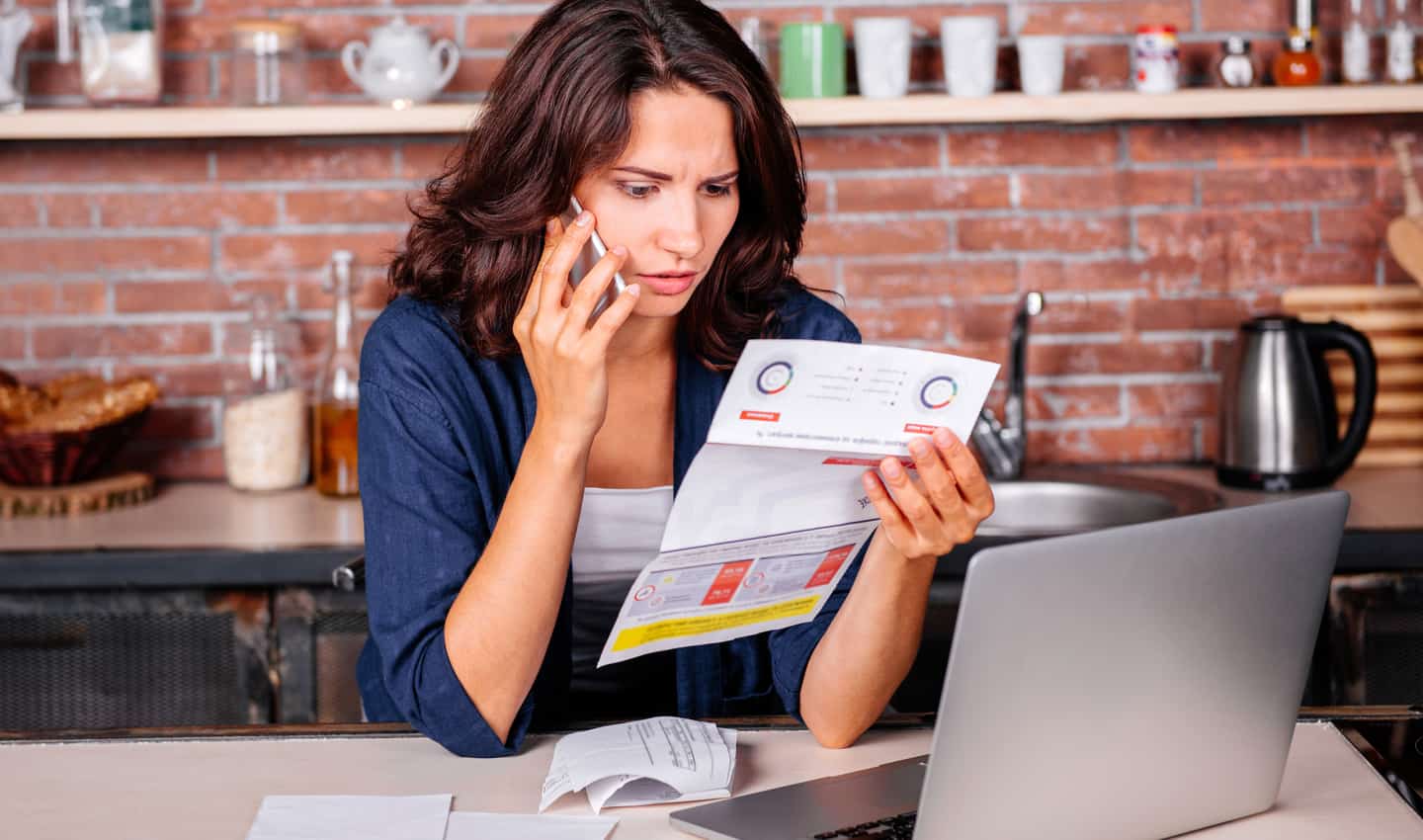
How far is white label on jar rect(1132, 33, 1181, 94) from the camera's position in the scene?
2.28m

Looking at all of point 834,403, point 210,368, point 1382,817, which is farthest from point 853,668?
point 210,368

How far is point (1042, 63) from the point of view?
2.27 meters

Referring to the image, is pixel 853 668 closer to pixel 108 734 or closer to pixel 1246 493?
pixel 108 734

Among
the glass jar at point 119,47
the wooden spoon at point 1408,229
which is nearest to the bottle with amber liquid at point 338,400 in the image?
the glass jar at point 119,47

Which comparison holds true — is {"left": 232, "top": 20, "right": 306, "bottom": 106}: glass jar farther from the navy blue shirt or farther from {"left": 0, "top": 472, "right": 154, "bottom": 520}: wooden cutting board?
the navy blue shirt

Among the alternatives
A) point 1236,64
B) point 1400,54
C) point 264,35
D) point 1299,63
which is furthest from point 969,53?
point 264,35

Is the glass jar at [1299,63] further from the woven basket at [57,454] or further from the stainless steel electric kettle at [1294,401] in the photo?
the woven basket at [57,454]

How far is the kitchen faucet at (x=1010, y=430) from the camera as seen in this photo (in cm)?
234

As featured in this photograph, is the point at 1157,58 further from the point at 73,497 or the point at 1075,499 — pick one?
the point at 73,497

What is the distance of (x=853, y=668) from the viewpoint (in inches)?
47.4

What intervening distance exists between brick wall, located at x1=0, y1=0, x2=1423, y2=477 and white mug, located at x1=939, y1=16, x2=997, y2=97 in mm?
152

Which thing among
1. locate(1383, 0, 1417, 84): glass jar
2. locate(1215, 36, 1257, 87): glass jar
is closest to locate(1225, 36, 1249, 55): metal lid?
locate(1215, 36, 1257, 87): glass jar

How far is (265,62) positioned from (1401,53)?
178 centimetres

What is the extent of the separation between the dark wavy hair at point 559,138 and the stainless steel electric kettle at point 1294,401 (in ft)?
3.24
